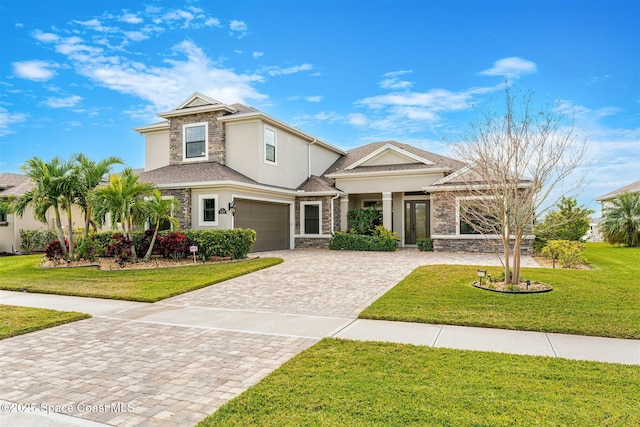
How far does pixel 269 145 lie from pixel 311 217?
4.33 meters

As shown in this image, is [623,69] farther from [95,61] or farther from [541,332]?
[95,61]

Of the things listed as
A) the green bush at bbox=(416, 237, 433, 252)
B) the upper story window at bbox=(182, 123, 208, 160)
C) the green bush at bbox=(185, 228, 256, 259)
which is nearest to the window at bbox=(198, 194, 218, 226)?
the green bush at bbox=(185, 228, 256, 259)

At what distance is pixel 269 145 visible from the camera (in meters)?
19.0

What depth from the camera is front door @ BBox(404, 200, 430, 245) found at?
21594 millimetres

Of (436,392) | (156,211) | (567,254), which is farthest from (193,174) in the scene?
(436,392)

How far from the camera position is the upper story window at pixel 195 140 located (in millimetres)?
19203

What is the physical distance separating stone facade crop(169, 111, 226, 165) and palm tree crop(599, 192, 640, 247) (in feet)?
64.0

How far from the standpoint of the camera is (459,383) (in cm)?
395

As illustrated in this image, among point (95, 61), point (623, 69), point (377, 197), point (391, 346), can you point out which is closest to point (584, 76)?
point (623, 69)

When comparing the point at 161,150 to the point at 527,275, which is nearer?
the point at 527,275

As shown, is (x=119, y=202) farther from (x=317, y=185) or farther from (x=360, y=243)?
(x=360, y=243)

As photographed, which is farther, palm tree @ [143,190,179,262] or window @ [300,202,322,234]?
window @ [300,202,322,234]

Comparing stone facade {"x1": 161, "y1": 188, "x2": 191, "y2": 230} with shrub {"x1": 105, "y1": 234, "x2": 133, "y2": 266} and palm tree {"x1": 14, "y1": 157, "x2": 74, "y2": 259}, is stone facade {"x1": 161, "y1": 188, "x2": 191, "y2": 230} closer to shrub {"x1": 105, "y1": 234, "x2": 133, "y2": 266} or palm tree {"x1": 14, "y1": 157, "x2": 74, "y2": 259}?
shrub {"x1": 105, "y1": 234, "x2": 133, "y2": 266}

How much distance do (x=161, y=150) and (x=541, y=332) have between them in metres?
19.5
